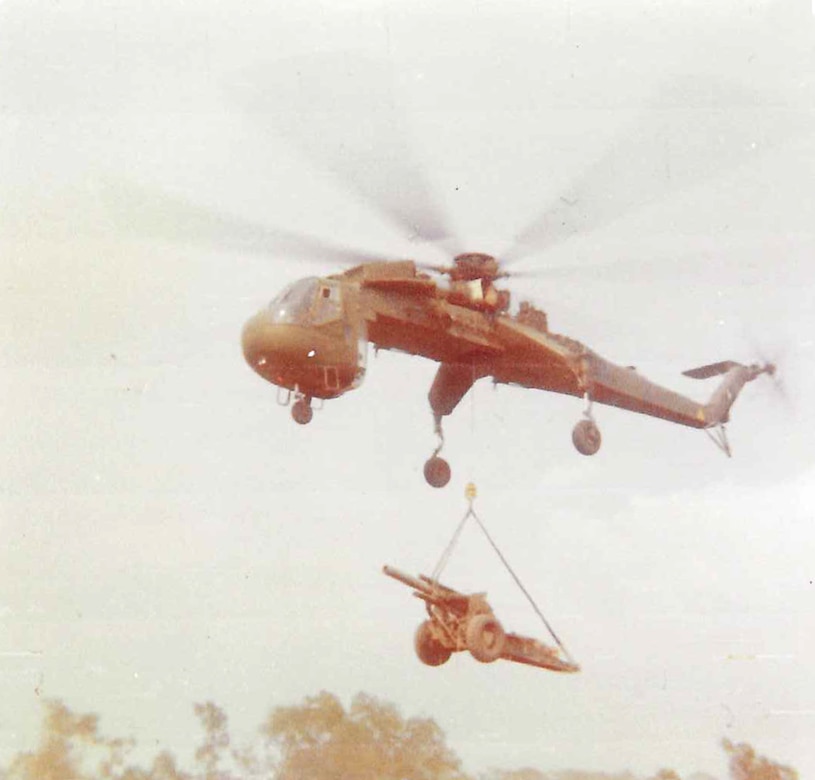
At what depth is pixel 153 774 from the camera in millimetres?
25578

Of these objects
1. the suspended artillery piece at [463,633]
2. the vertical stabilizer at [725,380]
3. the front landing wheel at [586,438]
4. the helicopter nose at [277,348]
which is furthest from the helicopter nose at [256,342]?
the vertical stabilizer at [725,380]

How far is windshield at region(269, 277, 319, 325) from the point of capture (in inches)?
488

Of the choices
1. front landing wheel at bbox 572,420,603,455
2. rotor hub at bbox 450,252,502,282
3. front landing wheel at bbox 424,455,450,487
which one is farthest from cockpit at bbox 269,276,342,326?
front landing wheel at bbox 572,420,603,455

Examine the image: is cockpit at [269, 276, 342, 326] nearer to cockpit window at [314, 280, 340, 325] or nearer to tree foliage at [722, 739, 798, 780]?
cockpit window at [314, 280, 340, 325]

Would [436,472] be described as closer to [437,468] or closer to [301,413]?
[437,468]

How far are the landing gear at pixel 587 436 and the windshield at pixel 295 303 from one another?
529 cm

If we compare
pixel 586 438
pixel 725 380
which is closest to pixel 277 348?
pixel 586 438

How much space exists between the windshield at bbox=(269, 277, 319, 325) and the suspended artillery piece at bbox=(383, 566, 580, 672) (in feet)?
11.5

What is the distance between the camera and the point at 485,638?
1299 centimetres

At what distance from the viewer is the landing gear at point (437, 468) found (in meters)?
16.1

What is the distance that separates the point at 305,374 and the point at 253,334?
807 mm

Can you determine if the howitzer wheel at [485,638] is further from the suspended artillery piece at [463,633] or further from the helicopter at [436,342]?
the helicopter at [436,342]

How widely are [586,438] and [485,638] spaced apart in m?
4.16

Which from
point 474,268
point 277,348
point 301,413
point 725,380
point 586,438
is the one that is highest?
point 725,380
